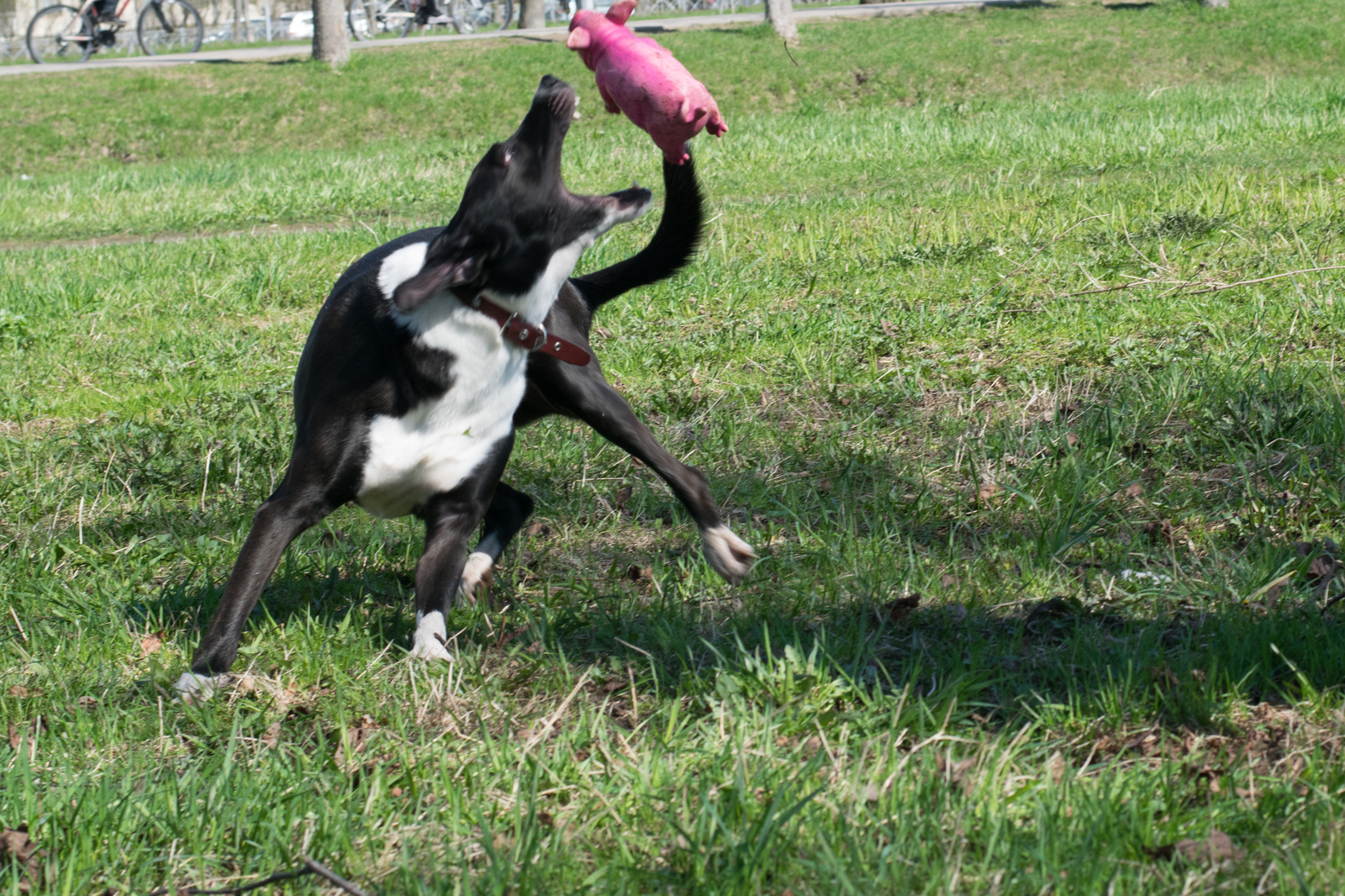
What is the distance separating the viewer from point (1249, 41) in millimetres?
20156

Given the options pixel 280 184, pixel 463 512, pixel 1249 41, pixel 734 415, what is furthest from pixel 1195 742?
pixel 1249 41

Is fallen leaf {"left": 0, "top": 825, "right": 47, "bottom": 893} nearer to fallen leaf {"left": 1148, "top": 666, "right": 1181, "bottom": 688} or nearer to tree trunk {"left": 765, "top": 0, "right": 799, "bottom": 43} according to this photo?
fallen leaf {"left": 1148, "top": 666, "right": 1181, "bottom": 688}

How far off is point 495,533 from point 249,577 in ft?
2.86

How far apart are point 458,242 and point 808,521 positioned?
1.37 meters

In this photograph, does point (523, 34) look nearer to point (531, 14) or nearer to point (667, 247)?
point (531, 14)

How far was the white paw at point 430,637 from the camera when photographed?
2838 mm

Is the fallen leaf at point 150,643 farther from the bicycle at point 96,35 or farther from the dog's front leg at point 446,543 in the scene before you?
the bicycle at point 96,35

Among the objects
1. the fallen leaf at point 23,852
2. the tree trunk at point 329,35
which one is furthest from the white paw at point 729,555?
the tree trunk at point 329,35

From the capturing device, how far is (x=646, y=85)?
123 inches

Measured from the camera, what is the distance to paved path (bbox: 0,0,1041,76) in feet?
72.4

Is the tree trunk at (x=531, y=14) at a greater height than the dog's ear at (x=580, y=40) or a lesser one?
lesser

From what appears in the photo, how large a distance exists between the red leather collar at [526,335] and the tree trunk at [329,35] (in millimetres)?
18942

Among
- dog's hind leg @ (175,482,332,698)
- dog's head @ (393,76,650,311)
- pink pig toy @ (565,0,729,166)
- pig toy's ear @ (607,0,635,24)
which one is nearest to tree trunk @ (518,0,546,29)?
A: pink pig toy @ (565,0,729,166)

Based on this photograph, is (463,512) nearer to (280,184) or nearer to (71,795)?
(71,795)
